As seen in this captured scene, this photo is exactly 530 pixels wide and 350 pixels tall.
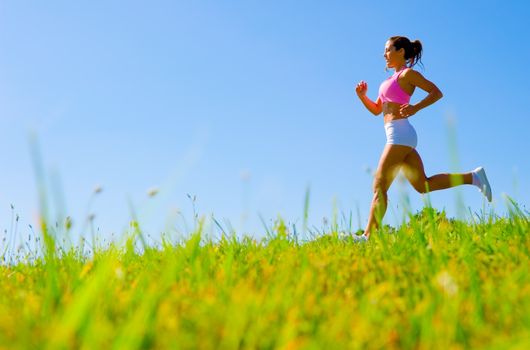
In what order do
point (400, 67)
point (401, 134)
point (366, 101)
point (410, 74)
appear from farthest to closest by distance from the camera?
point (366, 101), point (400, 67), point (410, 74), point (401, 134)

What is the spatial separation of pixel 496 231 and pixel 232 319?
11.6 feet

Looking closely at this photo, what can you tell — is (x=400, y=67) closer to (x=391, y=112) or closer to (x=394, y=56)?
(x=394, y=56)

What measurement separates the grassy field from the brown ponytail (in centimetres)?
431

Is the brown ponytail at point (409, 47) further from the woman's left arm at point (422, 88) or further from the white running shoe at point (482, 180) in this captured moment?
the white running shoe at point (482, 180)

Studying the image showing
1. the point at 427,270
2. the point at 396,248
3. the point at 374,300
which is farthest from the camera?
the point at 396,248

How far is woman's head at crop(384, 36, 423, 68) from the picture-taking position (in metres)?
7.55

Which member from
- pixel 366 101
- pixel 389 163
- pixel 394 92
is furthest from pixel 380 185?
pixel 366 101

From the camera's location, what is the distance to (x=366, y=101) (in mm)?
7891

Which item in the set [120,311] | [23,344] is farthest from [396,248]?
[23,344]

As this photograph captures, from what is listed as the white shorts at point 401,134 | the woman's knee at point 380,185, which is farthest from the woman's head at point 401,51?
the woman's knee at point 380,185

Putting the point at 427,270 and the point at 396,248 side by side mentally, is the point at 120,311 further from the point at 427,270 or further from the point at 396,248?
the point at 396,248

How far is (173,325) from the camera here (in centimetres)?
198

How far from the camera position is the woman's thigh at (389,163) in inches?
274

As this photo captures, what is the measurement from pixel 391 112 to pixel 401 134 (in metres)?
0.39
